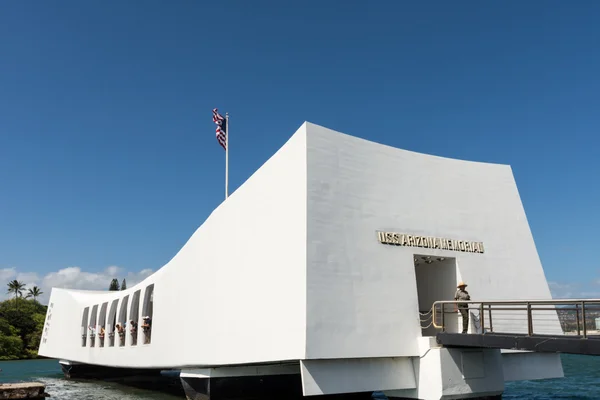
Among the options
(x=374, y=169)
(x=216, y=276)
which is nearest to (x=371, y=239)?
(x=374, y=169)

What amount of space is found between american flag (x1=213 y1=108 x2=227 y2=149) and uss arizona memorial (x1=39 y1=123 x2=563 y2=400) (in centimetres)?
461

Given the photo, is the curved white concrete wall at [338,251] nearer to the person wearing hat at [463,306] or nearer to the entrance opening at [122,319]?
the person wearing hat at [463,306]

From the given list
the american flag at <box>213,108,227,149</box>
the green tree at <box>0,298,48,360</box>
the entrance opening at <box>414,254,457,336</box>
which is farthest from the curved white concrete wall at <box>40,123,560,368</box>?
the green tree at <box>0,298,48,360</box>

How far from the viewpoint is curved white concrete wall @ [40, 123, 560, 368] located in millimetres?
13906

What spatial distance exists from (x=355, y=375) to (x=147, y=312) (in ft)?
49.3

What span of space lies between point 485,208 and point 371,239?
195 inches

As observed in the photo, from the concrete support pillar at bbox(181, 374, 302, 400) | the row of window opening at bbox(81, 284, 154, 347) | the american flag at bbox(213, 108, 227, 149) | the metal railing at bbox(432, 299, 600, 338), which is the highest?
Result: the american flag at bbox(213, 108, 227, 149)

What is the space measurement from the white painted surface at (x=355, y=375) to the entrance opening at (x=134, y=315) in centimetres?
1604

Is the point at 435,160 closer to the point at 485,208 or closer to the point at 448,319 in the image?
the point at 485,208

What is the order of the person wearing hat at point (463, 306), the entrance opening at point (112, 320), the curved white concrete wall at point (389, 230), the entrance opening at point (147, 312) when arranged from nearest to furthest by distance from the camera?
the curved white concrete wall at point (389, 230)
the person wearing hat at point (463, 306)
the entrance opening at point (147, 312)
the entrance opening at point (112, 320)

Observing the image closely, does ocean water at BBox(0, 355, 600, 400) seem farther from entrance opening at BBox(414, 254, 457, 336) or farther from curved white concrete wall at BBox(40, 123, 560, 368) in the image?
curved white concrete wall at BBox(40, 123, 560, 368)

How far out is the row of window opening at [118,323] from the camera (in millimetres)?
26219

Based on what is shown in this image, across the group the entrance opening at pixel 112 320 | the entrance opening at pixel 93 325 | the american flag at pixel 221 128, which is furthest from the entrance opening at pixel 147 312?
the entrance opening at pixel 93 325

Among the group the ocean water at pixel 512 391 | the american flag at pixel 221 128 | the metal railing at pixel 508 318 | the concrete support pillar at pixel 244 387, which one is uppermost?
the american flag at pixel 221 128
